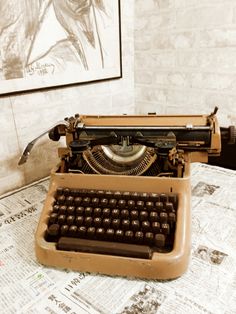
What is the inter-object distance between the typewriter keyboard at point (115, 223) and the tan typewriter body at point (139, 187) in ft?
0.06

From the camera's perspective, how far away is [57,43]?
116 centimetres

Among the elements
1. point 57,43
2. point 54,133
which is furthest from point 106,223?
point 57,43

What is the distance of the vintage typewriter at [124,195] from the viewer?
2.23 feet

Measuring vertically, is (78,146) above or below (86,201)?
above

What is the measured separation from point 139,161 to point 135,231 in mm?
283

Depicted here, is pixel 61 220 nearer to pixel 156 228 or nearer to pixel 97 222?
pixel 97 222

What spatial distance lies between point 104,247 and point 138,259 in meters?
0.09

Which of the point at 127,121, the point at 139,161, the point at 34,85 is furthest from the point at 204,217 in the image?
the point at 34,85

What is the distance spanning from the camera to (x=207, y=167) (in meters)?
1.32

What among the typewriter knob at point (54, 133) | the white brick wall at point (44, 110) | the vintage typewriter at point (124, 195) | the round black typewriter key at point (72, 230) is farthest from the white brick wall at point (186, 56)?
the round black typewriter key at point (72, 230)

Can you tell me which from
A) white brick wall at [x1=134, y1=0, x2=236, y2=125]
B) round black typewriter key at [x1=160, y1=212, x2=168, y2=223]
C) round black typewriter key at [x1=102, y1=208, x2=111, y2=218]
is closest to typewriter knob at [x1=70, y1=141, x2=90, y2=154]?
round black typewriter key at [x1=102, y1=208, x2=111, y2=218]

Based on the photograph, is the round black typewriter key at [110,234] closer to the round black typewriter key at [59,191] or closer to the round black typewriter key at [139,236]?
the round black typewriter key at [139,236]
